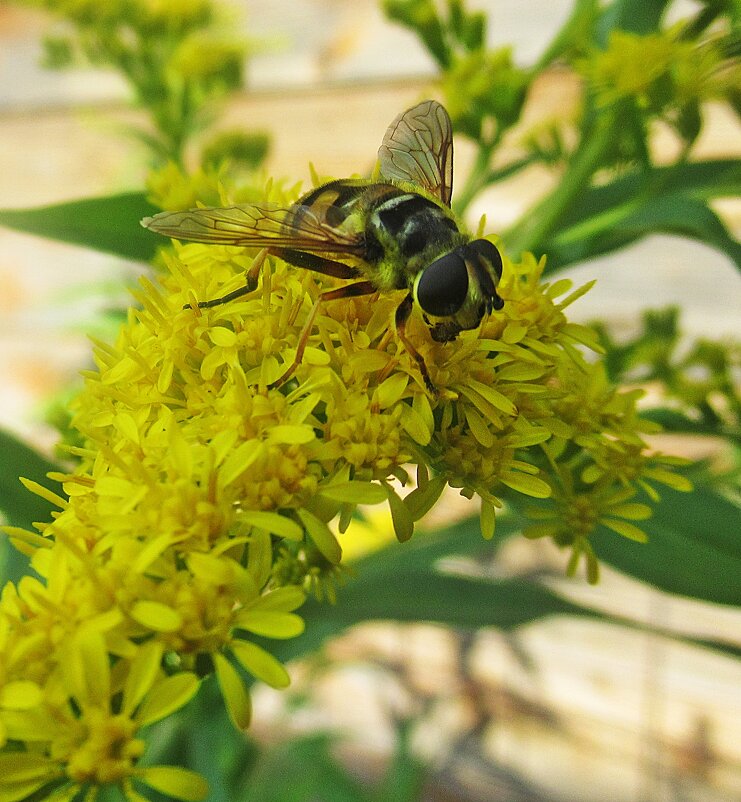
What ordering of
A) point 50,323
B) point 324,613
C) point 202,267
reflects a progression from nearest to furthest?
1. point 202,267
2. point 324,613
3. point 50,323

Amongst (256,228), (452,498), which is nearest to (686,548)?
(256,228)

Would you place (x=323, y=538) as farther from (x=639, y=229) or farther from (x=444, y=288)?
(x=639, y=229)

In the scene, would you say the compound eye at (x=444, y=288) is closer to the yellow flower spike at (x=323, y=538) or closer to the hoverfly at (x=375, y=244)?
the hoverfly at (x=375, y=244)

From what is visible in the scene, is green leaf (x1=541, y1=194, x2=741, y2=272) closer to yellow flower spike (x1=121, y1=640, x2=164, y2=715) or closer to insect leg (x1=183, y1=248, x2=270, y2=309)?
insect leg (x1=183, y1=248, x2=270, y2=309)

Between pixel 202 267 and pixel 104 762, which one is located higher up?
pixel 202 267

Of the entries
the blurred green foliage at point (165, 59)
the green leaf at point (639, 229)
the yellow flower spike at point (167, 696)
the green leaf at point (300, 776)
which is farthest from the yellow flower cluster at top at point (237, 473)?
the green leaf at point (300, 776)

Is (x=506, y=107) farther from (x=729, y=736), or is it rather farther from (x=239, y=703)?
(x=729, y=736)

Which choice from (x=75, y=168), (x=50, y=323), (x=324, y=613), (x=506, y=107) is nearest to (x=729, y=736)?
(x=324, y=613)
